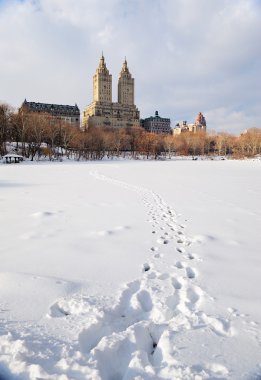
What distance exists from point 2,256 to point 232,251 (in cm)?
442

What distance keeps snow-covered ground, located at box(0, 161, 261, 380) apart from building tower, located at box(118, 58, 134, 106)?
172 metres

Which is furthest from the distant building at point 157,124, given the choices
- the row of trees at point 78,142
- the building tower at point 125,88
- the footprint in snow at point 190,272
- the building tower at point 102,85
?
the footprint in snow at point 190,272

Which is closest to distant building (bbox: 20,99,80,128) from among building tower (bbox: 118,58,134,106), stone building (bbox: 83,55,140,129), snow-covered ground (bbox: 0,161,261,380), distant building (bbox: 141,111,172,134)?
stone building (bbox: 83,55,140,129)

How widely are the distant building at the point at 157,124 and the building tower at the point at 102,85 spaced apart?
29.6 metres

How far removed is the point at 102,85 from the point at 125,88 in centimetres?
1569

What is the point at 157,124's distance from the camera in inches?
7047

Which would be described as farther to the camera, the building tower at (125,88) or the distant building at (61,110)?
the building tower at (125,88)

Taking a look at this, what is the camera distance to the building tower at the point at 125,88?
172 meters

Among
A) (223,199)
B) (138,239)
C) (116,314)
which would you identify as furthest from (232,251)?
(223,199)

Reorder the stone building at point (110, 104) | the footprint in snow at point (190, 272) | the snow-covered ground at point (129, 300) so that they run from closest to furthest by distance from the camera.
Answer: the snow-covered ground at point (129, 300) < the footprint in snow at point (190, 272) < the stone building at point (110, 104)

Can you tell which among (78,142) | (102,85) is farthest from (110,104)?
(78,142)

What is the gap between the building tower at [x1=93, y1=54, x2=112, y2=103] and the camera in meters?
163

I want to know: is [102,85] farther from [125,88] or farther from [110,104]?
[125,88]

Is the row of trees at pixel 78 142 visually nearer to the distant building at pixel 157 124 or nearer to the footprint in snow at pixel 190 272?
the footprint in snow at pixel 190 272
